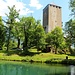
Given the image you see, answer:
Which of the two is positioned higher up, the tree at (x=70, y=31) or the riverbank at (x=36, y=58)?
the tree at (x=70, y=31)

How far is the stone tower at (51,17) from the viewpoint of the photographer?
11906 cm

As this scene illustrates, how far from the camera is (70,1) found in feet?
115

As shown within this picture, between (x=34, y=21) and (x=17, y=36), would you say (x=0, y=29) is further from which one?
(x=34, y=21)

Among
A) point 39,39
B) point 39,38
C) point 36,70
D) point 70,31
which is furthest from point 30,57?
point 36,70

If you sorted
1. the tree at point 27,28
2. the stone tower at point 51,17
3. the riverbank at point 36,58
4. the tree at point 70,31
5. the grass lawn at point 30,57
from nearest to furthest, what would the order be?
the tree at point 70,31, the riverbank at point 36,58, the grass lawn at point 30,57, the tree at point 27,28, the stone tower at point 51,17

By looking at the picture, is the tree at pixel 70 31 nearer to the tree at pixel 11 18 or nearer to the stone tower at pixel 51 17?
the tree at pixel 11 18

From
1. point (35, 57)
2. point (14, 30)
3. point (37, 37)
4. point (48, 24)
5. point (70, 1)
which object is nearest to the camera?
point (70, 1)

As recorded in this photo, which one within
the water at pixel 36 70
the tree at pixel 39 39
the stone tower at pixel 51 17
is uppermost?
the stone tower at pixel 51 17

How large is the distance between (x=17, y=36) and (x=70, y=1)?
3716cm

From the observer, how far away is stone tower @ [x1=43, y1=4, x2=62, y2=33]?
119 meters

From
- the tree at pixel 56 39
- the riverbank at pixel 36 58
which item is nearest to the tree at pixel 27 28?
the tree at pixel 56 39

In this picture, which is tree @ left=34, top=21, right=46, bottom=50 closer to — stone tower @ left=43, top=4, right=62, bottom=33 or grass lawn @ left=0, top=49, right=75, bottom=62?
grass lawn @ left=0, top=49, right=75, bottom=62

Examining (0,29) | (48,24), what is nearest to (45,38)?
(0,29)

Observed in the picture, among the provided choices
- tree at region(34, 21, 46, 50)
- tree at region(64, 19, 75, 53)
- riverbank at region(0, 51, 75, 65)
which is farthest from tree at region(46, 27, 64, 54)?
tree at region(64, 19, 75, 53)
